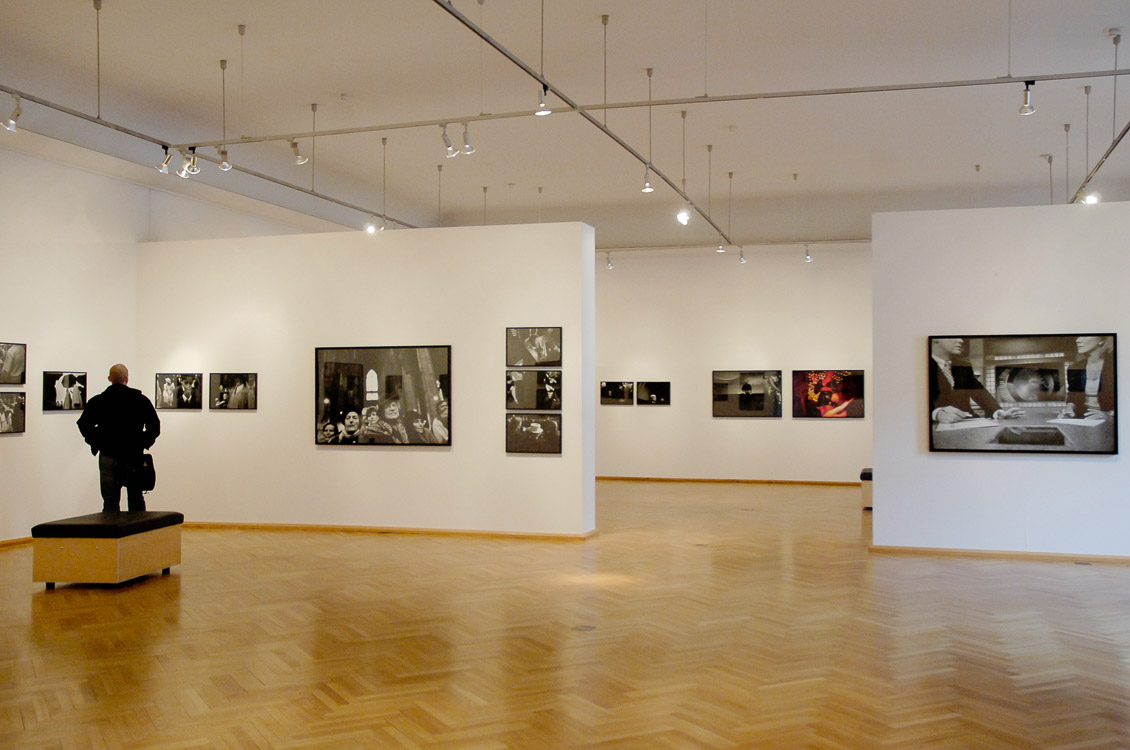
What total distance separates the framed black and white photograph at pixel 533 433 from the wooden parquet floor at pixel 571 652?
1438mm

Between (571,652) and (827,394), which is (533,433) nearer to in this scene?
(571,652)

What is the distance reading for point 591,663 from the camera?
5.97 metres

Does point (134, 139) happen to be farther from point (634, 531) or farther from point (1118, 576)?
point (1118, 576)

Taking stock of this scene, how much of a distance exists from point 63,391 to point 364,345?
145 inches

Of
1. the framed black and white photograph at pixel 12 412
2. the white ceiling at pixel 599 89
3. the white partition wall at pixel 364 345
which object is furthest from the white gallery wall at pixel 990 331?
the framed black and white photograph at pixel 12 412

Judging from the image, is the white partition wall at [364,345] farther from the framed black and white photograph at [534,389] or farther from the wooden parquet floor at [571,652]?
the wooden parquet floor at [571,652]

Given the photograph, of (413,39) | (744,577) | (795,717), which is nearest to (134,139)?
(413,39)

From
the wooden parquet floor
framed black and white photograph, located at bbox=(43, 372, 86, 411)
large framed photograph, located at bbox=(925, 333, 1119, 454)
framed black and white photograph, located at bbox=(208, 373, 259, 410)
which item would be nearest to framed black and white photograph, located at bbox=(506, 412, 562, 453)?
the wooden parquet floor

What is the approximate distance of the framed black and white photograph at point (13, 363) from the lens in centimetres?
1069

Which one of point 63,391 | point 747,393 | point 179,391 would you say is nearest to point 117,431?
point 63,391

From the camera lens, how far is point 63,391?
1155cm

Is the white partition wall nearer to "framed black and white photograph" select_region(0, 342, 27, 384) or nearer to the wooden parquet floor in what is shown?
the wooden parquet floor

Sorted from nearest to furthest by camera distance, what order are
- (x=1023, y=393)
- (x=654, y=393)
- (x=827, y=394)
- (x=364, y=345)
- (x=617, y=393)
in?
(x=1023, y=393) < (x=364, y=345) < (x=827, y=394) < (x=654, y=393) < (x=617, y=393)

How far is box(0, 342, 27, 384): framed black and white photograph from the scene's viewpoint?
1069 centimetres
